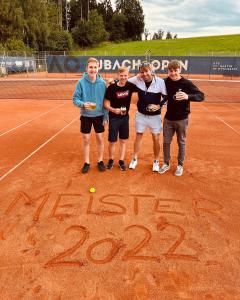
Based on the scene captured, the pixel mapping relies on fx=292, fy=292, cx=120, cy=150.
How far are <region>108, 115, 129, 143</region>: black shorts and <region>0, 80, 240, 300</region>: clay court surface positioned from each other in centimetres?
72

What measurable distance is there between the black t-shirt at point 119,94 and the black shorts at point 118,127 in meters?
0.28

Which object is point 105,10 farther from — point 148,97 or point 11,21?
point 148,97

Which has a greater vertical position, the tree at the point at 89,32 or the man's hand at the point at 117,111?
the tree at the point at 89,32

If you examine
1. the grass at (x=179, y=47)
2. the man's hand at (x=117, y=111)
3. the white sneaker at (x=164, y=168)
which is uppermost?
the grass at (x=179, y=47)

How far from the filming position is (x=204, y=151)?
7148 millimetres

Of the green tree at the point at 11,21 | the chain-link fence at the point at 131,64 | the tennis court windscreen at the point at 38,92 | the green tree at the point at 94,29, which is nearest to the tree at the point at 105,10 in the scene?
the green tree at the point at 94,29

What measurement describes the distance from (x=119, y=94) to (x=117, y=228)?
7.86ft

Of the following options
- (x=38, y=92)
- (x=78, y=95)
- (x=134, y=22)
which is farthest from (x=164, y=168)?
(x=134, y=22)

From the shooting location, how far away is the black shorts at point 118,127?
5.43 m

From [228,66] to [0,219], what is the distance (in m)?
29.9

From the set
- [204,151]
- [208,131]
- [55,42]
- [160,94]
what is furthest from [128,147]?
[55,42]

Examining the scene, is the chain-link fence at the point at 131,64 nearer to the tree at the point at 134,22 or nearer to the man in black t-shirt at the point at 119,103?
the man in black t-shirt at the point at 119,103

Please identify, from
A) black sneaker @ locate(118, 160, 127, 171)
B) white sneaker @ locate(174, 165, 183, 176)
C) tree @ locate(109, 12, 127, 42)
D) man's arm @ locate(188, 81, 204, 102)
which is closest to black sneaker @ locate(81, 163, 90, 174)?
black sneaker @ locate(118, 160, 127, 171)

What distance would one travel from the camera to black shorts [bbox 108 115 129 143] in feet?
17.8
